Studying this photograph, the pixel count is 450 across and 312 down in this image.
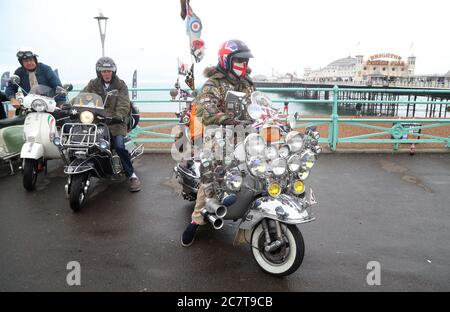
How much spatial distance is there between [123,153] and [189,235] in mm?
1975

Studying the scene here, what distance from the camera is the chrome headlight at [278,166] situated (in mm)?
2479

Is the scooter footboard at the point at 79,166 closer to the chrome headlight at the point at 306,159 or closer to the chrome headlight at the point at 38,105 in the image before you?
the chrome headlight at the point at 38,105

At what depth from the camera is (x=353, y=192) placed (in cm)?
473

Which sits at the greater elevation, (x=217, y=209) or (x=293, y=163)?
(x=293, y=163)

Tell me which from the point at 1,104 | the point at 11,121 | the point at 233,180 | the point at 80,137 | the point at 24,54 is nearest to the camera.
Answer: the point at 233,180

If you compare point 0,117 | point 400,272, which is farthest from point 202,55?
point 0,117

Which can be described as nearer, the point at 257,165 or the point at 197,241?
the point at 257,165

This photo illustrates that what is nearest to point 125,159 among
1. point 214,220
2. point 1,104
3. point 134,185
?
point 134,185

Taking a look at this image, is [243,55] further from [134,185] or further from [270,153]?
[134,185]

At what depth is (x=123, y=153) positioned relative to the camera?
183 inches

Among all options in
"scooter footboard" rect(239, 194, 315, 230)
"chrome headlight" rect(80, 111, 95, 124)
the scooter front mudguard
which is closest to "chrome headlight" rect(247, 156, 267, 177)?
"scooter footboard" rect(239, 194, 315, 230)

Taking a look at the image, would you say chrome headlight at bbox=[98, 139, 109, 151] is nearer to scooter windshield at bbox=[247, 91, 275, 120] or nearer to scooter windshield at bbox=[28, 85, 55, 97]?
scooter windshield at bbox=[28, 85, 55, 97]

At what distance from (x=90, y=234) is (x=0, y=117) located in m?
4.45
